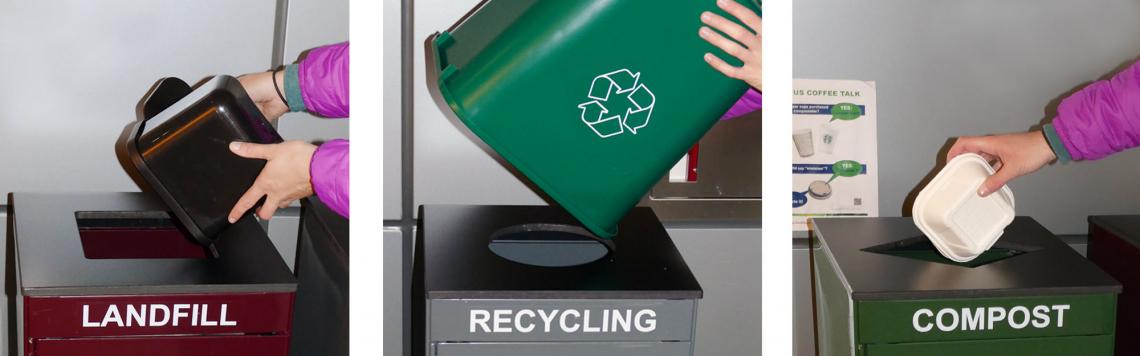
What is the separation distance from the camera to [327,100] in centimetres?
134

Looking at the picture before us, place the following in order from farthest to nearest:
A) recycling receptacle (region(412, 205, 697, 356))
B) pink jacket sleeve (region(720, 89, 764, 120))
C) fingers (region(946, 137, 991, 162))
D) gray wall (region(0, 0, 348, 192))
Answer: gray wall (region(0, 0, 348, 192)) → fingers (region(946, 137, 991, 162)) → pink jacket sleeve (region(720, 89, 764, 120)) → recycling receptacle (region(412, 205, 697, 356))

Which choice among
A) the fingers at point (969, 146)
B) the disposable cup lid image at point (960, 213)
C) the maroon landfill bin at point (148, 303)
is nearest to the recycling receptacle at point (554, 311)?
the maroon landfill bin at point (148, 303)

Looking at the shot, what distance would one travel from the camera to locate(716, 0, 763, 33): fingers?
41.7 inches

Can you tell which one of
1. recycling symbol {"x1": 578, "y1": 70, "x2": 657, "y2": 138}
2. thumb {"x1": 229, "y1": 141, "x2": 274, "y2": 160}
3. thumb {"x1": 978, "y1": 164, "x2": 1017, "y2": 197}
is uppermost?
recycling symbol {"x1": 578, "y1": 70, "x2": 657, "y2": 138}

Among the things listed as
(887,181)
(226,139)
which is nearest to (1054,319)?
(887,181)

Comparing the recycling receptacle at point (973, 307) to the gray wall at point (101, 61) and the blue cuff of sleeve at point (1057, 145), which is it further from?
the gray wall at point (101, 61)

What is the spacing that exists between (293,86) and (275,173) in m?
0.21

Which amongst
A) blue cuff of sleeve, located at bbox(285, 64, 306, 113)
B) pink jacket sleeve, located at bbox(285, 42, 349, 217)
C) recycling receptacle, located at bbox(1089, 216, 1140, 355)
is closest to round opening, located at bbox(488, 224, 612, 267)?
pink jacket sleeve, located at bbox(285, 42, 349, 217)

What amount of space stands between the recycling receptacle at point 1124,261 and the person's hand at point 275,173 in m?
1.12

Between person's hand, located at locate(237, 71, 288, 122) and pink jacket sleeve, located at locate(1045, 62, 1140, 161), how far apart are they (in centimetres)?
104

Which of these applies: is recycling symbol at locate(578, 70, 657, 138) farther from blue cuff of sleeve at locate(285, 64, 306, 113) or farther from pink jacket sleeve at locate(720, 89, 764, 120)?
blue cuff of sleeve at locate(285, 64, 306, 113)

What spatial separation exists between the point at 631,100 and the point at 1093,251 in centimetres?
94

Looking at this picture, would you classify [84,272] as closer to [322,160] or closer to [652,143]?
[322,160]

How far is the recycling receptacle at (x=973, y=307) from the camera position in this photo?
1162 millimetres
